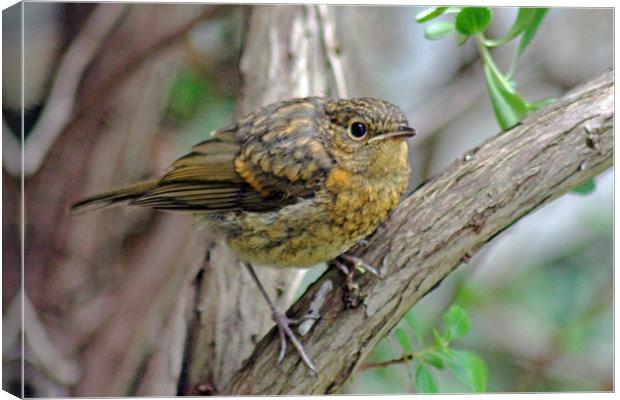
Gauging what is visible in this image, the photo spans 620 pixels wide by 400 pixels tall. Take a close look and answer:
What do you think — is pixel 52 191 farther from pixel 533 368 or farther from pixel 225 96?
pixel 533 368

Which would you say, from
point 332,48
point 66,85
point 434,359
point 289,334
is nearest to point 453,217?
point 434,359

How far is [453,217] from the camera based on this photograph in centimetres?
194

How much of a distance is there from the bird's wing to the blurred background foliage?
0.42m

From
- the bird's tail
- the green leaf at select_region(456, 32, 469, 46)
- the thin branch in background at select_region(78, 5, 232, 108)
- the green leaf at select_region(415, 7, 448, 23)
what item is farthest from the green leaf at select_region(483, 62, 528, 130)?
the bird's tail

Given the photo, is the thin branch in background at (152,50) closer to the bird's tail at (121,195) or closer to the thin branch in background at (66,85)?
the thin branch in background at (66,85)

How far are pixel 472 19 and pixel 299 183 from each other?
573 millimetres

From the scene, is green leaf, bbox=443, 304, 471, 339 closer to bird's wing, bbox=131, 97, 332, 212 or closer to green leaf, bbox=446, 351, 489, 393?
green leaf, bbox=446, 351, 489, 393

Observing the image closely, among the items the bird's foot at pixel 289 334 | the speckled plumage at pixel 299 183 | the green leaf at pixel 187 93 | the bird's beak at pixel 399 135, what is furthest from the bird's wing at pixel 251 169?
the green leaf at pixel 187 93

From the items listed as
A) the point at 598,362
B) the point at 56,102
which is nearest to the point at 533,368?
the point at 598,362

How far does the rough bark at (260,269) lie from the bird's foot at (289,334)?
26 centimetres

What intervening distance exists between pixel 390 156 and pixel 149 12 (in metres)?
0.88

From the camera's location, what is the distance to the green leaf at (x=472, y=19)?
2.02m

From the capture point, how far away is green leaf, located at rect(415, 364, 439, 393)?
2074 millimetres

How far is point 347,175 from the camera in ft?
6.35
